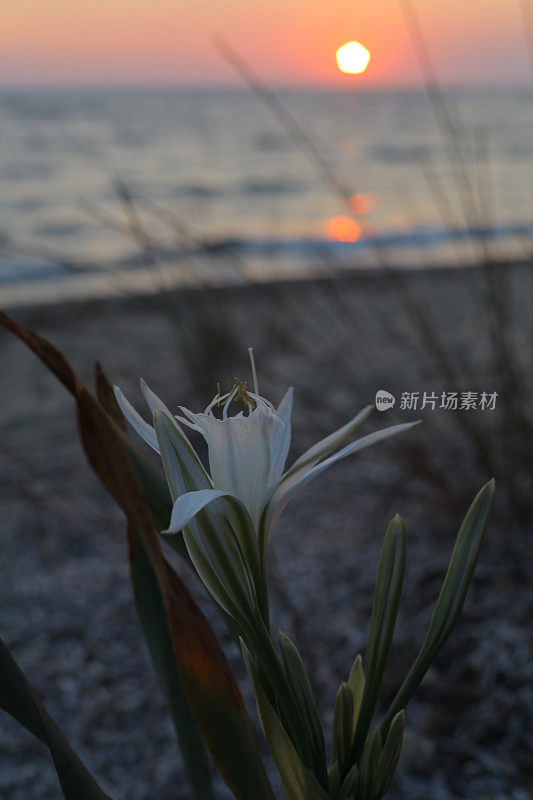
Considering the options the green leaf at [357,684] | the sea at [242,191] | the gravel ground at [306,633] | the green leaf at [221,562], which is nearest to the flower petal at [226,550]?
the green leaf at [221,562]

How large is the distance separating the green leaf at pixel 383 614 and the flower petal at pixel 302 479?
72mm

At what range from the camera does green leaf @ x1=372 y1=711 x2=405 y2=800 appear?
1.42ft

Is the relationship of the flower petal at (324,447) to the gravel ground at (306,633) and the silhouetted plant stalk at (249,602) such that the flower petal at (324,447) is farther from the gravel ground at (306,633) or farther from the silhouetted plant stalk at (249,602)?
the gravel ground at (306,633)

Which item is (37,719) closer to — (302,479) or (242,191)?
(302,479)

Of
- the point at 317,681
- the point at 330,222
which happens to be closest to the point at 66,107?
the point at 330,222

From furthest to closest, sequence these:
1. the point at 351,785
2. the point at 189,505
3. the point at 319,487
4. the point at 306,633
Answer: the point at 319,487 < the point at 306,633 < the point at 351,785 < the point at 189,505

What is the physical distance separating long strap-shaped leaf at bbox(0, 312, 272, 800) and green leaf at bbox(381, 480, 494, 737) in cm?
9

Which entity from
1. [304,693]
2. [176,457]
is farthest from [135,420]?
[304,693]

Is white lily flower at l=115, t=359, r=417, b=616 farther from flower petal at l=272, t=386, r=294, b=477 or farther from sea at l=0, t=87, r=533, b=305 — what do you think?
sea at l=0, t=87, r=533, b=305

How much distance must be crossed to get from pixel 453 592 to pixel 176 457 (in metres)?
0.17

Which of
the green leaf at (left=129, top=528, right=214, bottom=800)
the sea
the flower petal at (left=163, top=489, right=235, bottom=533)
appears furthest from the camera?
the sea

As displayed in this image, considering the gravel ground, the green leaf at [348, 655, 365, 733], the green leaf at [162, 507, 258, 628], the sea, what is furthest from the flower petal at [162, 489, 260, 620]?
the sea

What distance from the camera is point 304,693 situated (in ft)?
1.42

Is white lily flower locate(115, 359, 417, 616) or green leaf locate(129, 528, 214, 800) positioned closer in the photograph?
white lily flower locate(115, 359, 417, 616)
